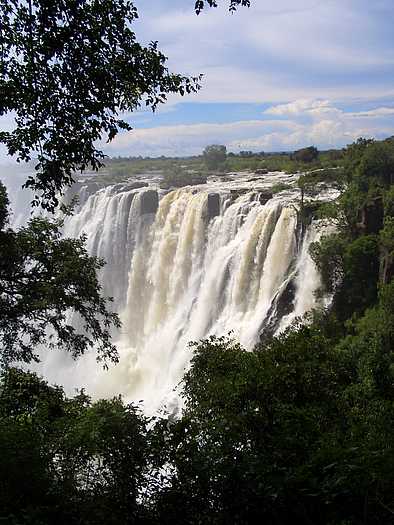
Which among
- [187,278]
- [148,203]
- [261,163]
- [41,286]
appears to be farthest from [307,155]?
[41,286]

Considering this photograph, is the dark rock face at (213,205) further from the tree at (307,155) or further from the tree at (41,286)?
the tree at (307,155)

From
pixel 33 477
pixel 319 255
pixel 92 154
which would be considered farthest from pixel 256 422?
pixel 319 255

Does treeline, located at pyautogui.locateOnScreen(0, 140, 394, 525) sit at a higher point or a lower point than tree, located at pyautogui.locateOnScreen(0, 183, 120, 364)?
lower

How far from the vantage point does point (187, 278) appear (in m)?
27.2

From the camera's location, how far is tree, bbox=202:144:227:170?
6762 centimetres

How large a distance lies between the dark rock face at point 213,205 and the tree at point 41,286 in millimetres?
20053

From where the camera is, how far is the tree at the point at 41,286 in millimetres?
6828

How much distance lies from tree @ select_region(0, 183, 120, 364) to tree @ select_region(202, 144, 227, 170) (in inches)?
2338

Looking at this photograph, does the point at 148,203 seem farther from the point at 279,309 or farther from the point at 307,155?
the point at 307,155

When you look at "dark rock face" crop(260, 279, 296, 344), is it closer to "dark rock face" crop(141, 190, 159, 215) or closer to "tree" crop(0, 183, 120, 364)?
"tree" crop(0, 183, 120, 364)

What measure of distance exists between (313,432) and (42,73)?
4864mm

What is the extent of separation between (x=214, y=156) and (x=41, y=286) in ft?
216

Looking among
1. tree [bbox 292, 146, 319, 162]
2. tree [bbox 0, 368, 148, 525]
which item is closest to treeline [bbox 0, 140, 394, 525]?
tree [bbox 0, 368, 148, 525]

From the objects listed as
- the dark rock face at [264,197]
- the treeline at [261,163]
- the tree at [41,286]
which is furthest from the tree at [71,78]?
the treeline at [261,163]
